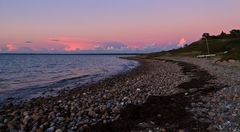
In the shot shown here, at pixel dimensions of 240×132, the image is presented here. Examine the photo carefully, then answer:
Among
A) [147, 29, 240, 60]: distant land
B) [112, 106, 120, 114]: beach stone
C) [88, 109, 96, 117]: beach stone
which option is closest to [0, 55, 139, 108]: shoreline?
[88, 109, 96, 117]: beach stone

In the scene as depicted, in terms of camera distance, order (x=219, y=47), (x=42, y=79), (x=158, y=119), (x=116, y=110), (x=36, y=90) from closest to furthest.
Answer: (x=158, y=119) → (x=116, y=110) → (x=36, y=90) → (x=42, y=79) → (x=219, y=47)

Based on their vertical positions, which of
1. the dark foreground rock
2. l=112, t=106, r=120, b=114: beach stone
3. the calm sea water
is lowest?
the calm sea water

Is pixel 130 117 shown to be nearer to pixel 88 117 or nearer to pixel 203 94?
pixel 88 117

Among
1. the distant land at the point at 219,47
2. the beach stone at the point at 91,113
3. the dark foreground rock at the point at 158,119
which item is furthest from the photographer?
the distant land at the point at 219,47

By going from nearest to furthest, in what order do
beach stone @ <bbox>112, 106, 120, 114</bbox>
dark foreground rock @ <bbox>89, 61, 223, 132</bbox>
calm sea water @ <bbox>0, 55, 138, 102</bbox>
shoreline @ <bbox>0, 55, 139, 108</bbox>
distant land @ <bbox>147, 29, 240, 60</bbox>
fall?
dark foreground rock @ <bbox>89, 61, 223, 132</bbox> < beach stone @ <bbox>112, 106, 120, 114</bbox> < shoreline @ <bbox>0, 55, 139, 108</bbox> < calm sea water @ <bbox>0, 55, 138, 102</bbox> < distant land @ <bbox>147, 29, 240, 60</bbox>

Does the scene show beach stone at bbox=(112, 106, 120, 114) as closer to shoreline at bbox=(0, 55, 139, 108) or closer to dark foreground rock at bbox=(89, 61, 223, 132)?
dark foreground rock at bbox=(89, 61, 223, 132)

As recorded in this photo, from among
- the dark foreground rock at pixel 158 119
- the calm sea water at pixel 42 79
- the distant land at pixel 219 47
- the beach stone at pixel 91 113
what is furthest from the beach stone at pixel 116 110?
the distant land at pixel 219 47

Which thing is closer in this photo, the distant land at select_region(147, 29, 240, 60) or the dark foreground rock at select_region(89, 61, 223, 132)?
the dark foreground rock at select_region(89, 61, 223, 132)

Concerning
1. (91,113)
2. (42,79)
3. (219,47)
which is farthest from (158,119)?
(219,47)

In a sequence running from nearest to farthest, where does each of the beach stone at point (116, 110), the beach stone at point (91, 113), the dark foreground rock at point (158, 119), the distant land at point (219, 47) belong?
the dark foreground rock at point (158, 119), the beach stone at point (91, 113), the beach stone at point (116, 110), the distant land at point (219, 47)

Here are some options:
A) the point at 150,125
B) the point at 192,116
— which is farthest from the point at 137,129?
the point at 192,116

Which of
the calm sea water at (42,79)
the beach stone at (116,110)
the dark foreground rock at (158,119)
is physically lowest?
the calm sea water at (42,79)

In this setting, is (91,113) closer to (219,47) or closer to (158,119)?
(158,119)

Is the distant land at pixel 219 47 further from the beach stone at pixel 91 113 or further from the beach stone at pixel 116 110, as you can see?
the beach stone at pixel 91 113
